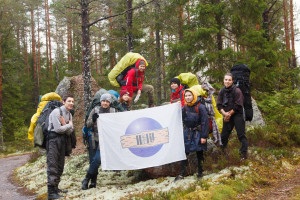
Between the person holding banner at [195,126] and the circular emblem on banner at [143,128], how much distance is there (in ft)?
2.34

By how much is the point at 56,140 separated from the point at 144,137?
2126mm

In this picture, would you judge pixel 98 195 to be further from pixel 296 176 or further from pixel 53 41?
pixel 53 41

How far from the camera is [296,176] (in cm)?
562

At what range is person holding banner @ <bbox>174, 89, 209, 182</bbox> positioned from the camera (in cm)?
582

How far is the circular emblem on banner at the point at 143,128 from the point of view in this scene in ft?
20.2

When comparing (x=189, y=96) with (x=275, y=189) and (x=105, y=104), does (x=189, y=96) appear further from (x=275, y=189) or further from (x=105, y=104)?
(x=275, y=189)

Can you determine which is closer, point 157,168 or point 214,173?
point 214,173

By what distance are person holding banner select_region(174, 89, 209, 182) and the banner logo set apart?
0.58 meters

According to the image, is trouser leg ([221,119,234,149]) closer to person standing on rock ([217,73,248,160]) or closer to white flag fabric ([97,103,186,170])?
person standing on rock ([217,73,248,160])

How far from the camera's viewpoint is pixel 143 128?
20.5 feet

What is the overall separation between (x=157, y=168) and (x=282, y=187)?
3.12 metres

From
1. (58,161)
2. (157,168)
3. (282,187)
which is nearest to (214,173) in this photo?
(282,187)

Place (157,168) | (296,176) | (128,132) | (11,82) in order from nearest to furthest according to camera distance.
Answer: (296,176) < (128,132) < (157,168) < (11,82)

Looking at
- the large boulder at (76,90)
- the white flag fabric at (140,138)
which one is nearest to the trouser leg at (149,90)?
the white flag fabric at (140,138)
